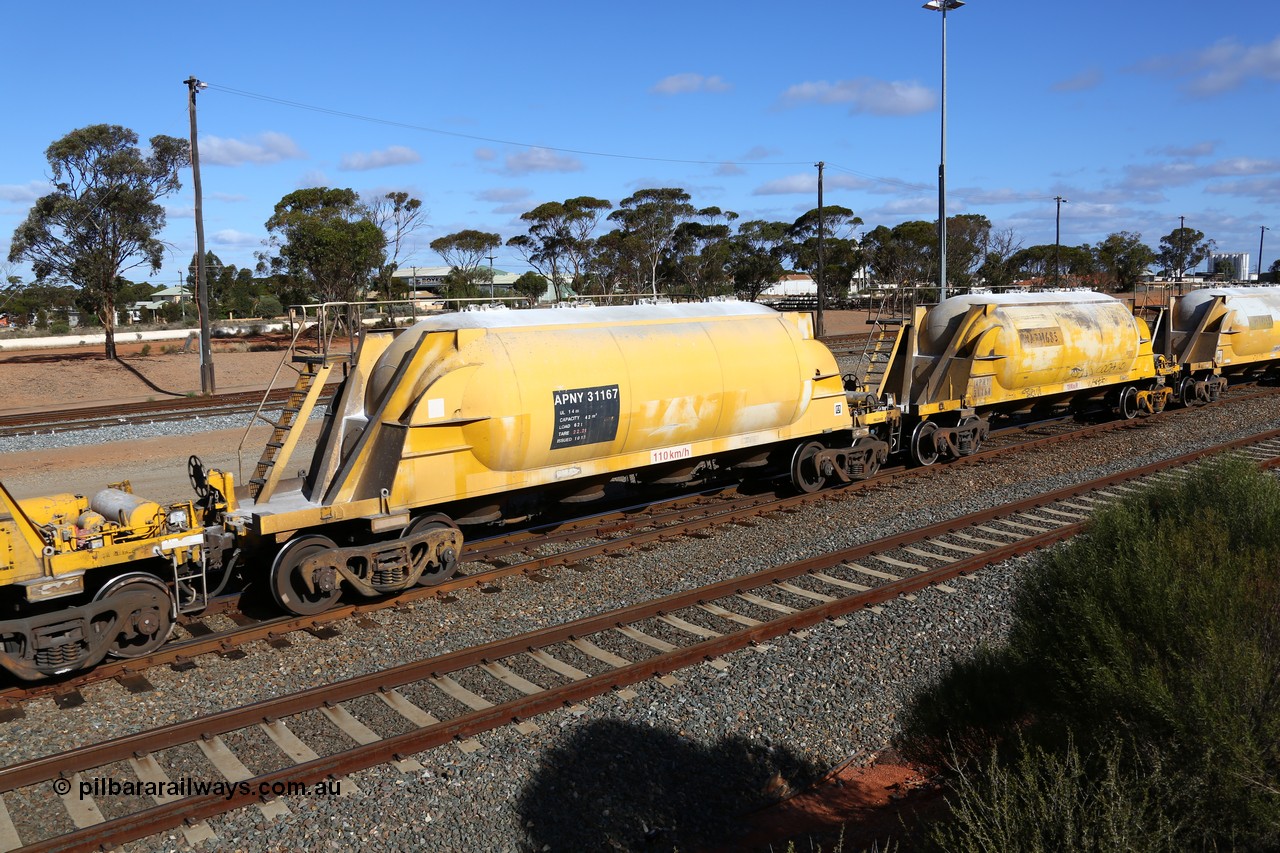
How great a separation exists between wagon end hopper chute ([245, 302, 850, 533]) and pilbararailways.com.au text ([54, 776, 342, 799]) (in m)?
3.11

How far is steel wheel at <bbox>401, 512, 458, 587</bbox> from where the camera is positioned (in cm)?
1002

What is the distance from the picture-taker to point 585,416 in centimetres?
1088

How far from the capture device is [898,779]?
6613 millimetres

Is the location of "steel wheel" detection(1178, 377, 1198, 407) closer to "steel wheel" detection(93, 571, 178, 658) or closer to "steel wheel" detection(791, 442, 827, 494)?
"steel wheel" detection(791, 442, 827, 494)

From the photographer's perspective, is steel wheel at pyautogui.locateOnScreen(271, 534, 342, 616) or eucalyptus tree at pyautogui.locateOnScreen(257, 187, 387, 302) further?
eucalyptus tree at pyautogui.locateOnScreen(257, 187, 387, 302)

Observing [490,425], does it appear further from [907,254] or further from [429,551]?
[907,254]

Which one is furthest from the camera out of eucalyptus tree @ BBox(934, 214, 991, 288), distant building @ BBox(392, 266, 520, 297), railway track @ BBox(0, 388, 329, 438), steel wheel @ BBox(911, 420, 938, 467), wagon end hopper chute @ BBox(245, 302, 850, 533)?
eucalyptus tree @ BBox(934, 214, 991, 288)

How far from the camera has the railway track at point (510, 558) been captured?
8.00 metres

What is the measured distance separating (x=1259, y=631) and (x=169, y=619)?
8.48 m

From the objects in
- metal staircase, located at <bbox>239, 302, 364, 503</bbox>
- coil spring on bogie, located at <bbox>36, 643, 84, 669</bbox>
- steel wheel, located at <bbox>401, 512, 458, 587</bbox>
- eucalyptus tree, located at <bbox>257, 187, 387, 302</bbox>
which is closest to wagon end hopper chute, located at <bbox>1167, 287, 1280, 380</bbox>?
steel wheel, located at <bbox>401, 512, 458, 587</bbox>

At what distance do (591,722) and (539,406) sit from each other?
423cm

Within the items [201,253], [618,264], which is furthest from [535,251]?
[201,253]

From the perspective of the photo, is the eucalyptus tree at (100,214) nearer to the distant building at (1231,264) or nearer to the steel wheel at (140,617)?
the steel wheel at (140,617)

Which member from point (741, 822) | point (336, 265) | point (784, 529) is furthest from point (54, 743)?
point (336, 265)
